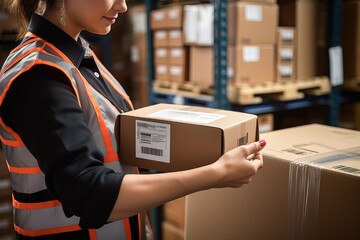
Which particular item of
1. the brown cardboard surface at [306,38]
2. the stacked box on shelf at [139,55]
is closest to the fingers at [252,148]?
the brown cardboard surface at [306,38]

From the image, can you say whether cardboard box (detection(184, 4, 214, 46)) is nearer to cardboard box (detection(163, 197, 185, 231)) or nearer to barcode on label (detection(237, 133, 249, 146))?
cardboard box (detection(163, 197, 185, 231))

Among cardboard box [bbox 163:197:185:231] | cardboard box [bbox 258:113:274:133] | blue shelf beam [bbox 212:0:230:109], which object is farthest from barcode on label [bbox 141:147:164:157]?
cardboard box [bbox 163:197:185:231]

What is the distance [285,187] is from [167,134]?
0.41m

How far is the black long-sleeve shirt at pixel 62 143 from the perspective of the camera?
94 cm

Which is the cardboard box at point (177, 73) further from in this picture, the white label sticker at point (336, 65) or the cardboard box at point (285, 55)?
the white label sticker at point (336, 65)

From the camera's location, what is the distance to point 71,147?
3.10 ft

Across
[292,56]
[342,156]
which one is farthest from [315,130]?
[292,56]

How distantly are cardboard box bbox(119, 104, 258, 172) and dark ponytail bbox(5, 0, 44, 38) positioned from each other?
0.46m

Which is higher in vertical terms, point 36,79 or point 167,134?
point 36,79

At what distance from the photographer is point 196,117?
3.70 ft

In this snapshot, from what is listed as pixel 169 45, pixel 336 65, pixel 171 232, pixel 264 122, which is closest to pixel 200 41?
pixel 169 45

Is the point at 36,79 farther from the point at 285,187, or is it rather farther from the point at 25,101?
the point at 285,187

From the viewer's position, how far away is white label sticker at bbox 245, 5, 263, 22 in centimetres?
272

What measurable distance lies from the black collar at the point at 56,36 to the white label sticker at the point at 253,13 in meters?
1.74
